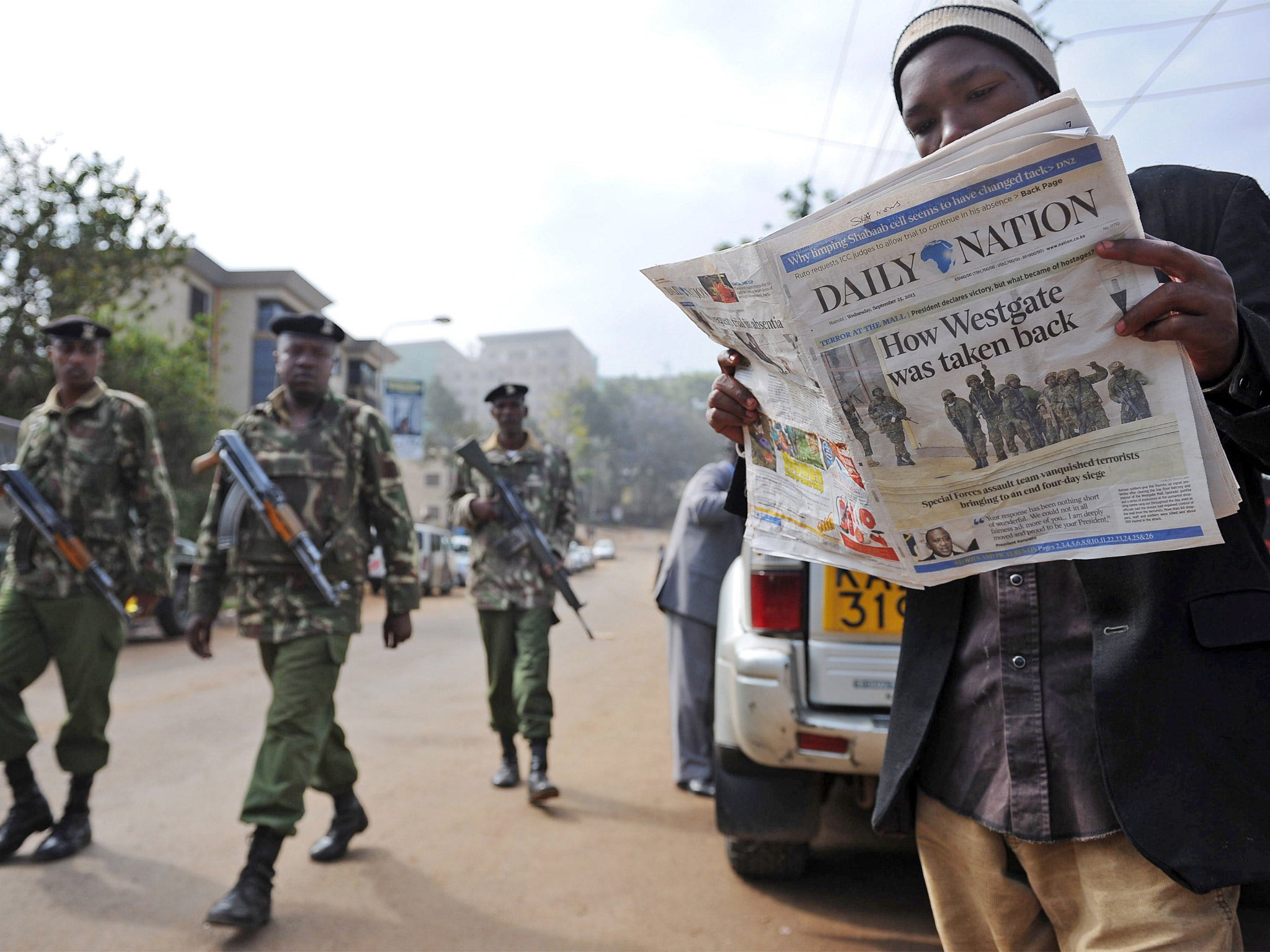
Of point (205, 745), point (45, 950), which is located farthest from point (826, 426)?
point (205, 745)

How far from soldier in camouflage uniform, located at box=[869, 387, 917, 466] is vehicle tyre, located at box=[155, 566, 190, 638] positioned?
11.1 meters

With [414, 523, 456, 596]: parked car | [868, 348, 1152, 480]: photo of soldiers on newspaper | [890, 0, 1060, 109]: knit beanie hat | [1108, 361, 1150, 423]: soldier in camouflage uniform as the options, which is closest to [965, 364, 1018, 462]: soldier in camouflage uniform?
[868, 348, 1152, 480]: photo of soldiers on newspaper

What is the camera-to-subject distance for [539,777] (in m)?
4.69

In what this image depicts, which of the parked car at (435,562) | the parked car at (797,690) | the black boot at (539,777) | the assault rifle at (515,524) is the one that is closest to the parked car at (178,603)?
the assault rifle at (515,524)

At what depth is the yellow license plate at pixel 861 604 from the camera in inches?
123

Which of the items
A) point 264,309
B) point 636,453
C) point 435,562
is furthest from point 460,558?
point 636,453

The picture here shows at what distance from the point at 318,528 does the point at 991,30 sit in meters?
3.13

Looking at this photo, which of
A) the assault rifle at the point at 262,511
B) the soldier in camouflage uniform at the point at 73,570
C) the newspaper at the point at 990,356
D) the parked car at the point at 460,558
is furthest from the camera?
the parked car at the point at 460,558

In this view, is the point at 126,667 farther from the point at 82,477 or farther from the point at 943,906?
the point at 943,906

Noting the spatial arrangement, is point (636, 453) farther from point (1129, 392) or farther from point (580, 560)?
point (1129, 392)

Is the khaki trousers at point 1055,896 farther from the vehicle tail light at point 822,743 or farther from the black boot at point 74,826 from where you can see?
the black boot at point 74,826

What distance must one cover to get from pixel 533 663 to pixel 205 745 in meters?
2.32

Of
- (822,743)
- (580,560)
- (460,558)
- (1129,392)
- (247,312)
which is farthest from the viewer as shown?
(580,560)

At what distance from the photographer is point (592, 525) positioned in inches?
2906
